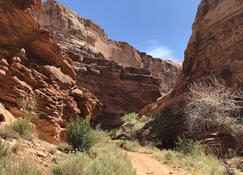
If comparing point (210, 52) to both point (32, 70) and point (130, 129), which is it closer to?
point (130, 129)

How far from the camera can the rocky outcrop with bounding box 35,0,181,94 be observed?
5509cm

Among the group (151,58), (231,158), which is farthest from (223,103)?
(151,58)

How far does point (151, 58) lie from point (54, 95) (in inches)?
1919

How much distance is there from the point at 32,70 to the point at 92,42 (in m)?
45.9

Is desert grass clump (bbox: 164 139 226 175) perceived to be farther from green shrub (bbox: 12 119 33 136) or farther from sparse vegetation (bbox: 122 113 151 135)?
sparse vegetation (bbox: 122 113 151 135)

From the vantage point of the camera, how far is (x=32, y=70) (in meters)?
18.3

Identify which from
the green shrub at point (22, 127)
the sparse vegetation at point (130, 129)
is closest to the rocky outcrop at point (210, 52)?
the sparse vegetation at point (130, 129)

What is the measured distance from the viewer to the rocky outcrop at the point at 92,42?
55.1 meters

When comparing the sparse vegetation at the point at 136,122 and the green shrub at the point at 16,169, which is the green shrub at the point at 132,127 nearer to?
the sparse vegetation at the point at 136,122

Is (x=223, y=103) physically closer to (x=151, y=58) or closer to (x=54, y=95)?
(x=54, y=95)

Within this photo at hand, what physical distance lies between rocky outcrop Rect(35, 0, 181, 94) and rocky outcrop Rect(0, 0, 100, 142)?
29219 mm

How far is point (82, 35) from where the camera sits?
199ft

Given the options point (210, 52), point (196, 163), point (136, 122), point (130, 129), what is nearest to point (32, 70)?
point (196, 163)

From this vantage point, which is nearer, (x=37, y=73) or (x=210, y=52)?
(x=37, y=73)
